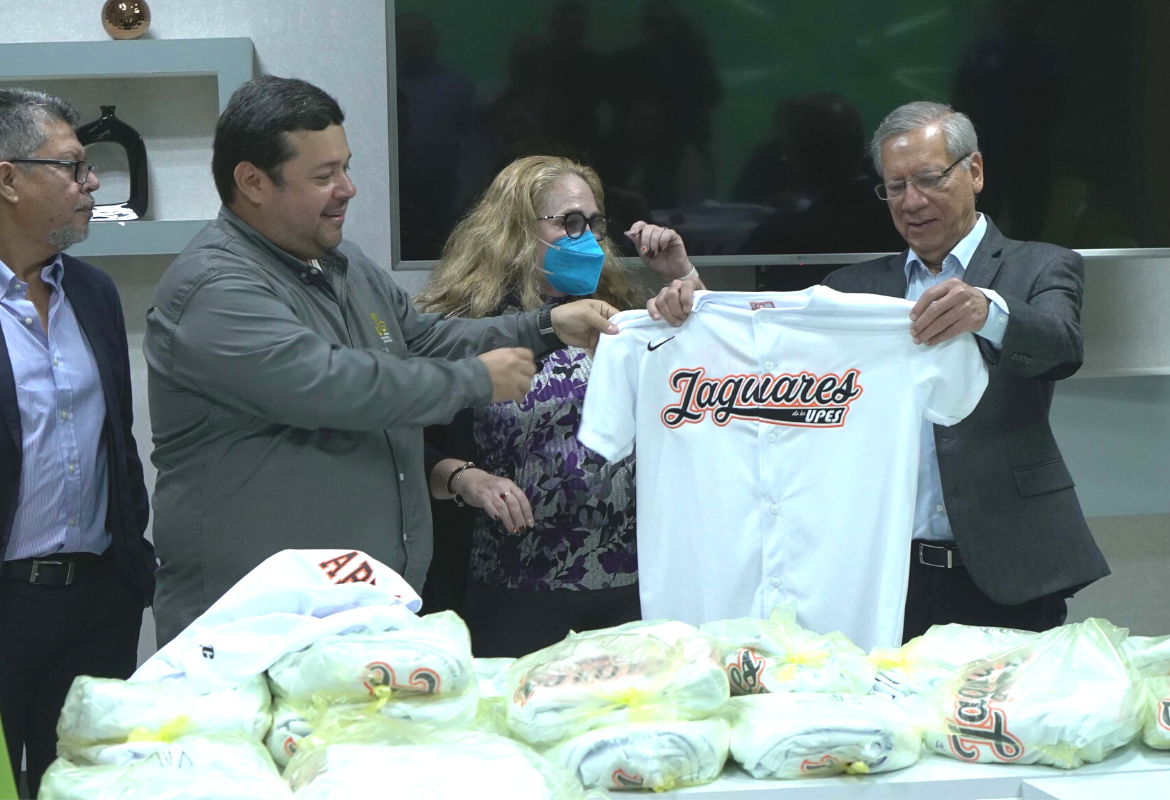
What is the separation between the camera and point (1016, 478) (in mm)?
2229

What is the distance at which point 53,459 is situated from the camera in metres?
2.20

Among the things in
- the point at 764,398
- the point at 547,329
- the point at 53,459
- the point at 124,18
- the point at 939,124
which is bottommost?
the point at 53,459

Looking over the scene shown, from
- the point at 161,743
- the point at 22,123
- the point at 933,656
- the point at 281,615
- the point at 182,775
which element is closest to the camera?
the point at 182,775

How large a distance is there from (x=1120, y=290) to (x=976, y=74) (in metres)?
1.02

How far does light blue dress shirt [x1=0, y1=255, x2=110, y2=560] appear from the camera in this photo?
2.17 metres

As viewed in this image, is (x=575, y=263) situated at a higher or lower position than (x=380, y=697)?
higher

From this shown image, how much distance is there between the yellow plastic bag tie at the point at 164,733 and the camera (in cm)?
129

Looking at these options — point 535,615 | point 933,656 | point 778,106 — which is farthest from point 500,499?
point 778,106

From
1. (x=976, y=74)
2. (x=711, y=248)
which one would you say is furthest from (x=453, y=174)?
(x=976, y=74)

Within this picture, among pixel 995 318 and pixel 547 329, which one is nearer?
pixel 995 318

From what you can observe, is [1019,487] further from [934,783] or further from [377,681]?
[377,681]

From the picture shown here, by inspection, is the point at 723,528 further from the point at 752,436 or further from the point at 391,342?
the point at 391,342

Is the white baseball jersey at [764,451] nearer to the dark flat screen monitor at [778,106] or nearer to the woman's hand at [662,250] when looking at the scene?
the woman's hand at [662,250]

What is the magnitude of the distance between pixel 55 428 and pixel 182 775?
4.20 feet
